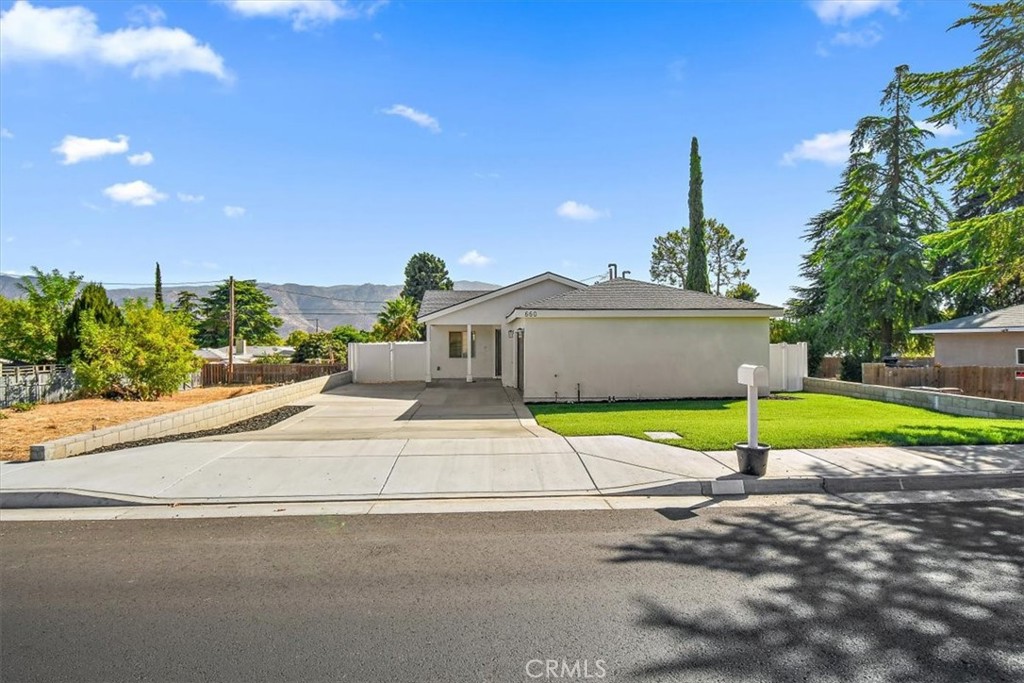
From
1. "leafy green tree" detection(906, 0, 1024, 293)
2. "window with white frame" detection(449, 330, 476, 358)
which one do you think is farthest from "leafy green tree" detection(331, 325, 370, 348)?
"leafy green tree" detection(906, 0, 1024, 293)

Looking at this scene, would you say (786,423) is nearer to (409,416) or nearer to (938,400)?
(938,400)

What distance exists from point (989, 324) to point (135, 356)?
2798 cm

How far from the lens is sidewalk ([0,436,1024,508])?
268 inches

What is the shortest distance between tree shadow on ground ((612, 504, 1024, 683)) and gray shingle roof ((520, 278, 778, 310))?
11001mm

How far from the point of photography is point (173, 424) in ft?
35.8

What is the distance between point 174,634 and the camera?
142 inches

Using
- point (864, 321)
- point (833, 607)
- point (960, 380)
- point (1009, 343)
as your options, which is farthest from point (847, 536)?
point (864, 321)

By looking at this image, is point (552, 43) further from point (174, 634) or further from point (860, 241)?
point (860, 241)

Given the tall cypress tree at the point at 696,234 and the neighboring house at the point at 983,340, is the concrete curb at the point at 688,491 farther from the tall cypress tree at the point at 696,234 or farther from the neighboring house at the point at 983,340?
the tall cypress tree at the point at 696,234

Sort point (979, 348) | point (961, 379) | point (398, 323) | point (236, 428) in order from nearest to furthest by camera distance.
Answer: point (236, 428) → point (961, 379) → point (979, 348) → point (398, 323)

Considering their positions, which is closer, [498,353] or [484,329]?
[498,353]

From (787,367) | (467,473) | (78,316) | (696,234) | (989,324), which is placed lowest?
(467,473)

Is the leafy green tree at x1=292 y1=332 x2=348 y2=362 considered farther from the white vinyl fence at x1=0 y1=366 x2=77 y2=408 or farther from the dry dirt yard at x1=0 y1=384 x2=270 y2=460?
the dry dirt yard at x1=0 y1=384 x2=270 y2=460

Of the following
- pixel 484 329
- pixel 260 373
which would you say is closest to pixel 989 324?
pixel 484 329
